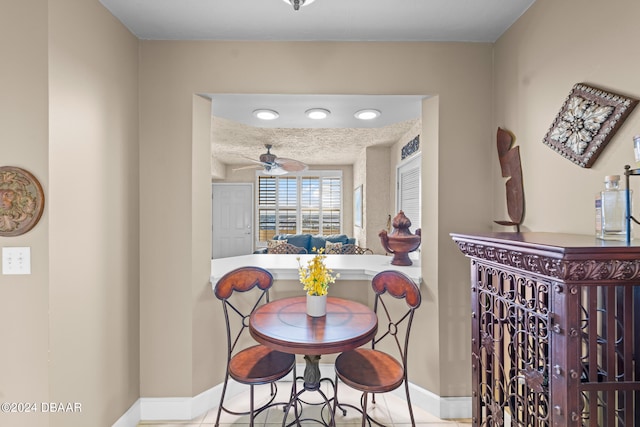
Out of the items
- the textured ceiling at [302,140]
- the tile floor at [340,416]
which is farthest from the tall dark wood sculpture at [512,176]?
the textured ceiling at [302,140]

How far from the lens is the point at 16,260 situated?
4.47 feet

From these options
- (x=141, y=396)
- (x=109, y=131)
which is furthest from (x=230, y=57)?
(x=141, y=396)

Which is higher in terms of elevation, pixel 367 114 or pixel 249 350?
pixel 367 114

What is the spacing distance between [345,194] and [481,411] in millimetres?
6300

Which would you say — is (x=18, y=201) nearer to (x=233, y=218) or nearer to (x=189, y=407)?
(x=189, y=407)

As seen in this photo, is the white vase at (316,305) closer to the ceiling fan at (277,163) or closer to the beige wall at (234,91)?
the beige wall at (234,91)

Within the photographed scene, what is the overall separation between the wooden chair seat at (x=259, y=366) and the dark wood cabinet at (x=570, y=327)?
44.4 inches

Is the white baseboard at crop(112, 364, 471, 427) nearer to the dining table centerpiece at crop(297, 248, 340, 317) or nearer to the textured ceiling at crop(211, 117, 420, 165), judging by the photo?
the dining table centerpiece at crop(297, 248, 340, 317)

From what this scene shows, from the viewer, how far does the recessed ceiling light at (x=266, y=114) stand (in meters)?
2.30

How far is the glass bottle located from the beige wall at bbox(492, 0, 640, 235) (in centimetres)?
19

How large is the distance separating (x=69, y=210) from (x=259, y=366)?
129 centimetres

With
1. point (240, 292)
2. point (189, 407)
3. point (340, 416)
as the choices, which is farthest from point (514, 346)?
point (189, 407)

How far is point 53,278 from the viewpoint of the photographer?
1.40m

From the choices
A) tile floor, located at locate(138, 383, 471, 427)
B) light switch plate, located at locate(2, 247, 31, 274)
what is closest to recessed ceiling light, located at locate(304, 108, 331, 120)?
light switch plate, located at locate(2, 247, 31, 274)
